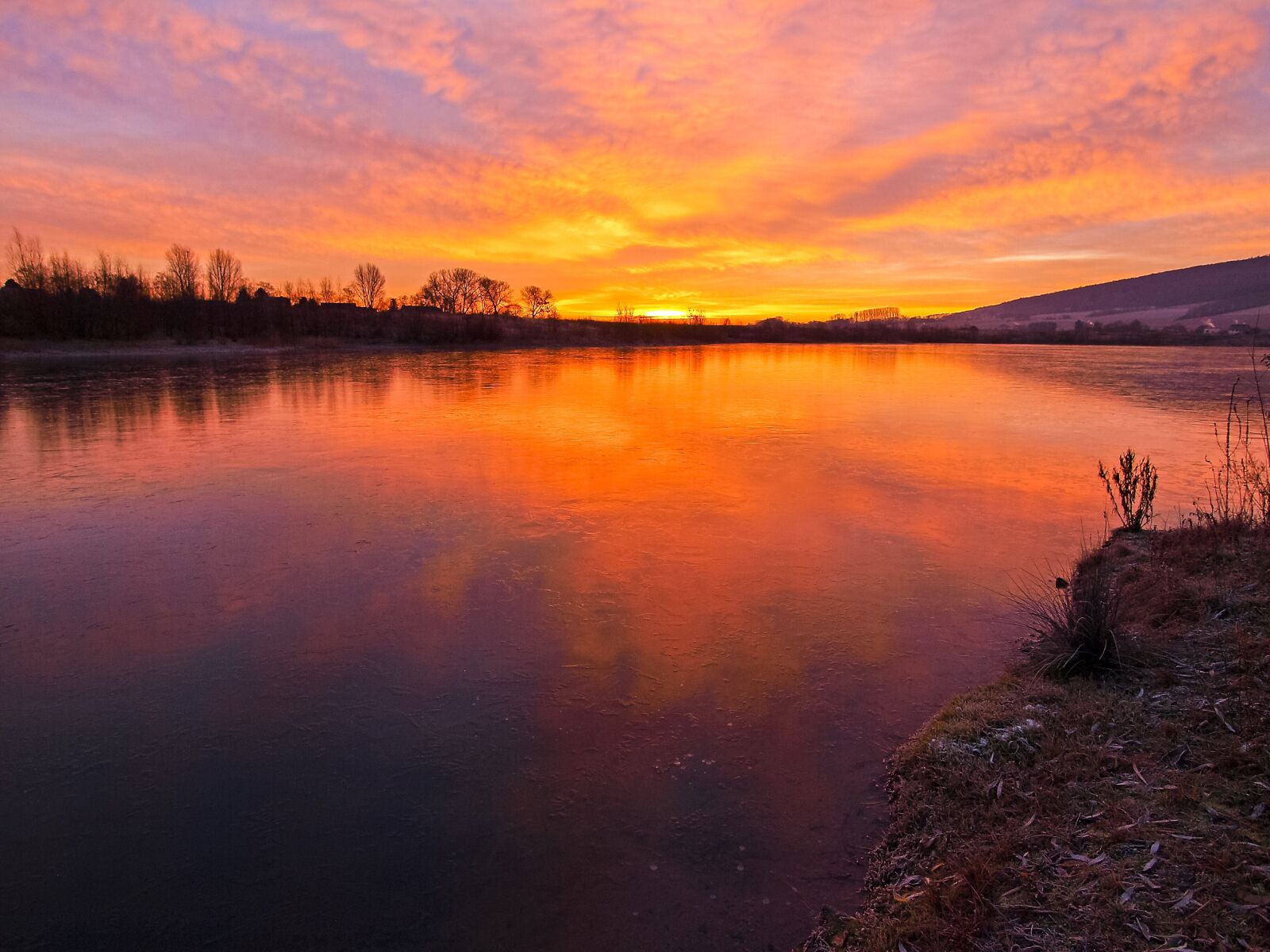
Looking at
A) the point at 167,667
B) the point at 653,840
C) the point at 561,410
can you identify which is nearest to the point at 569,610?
the point at 653,840

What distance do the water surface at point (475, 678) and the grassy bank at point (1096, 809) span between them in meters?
0.35

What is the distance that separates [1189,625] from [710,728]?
3.40 m

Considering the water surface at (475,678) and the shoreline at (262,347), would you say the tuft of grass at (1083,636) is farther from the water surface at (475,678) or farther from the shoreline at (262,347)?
the shoreline at (262,347)

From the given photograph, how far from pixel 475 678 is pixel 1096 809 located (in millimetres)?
3482

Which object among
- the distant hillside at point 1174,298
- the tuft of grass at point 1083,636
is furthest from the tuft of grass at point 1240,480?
the distant hillside at point 1174,298

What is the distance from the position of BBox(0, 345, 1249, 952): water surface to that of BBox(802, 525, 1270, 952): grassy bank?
35cm

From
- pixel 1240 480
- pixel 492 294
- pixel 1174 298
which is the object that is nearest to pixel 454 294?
pixel 492 294

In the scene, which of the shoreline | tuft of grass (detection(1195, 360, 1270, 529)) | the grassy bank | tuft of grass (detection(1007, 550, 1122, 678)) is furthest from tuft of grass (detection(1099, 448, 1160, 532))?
the shoreline

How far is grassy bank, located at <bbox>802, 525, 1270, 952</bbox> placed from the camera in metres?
2.28

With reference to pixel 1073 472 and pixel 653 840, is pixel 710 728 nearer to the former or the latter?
pixel 653 840

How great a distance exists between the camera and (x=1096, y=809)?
2.86 m

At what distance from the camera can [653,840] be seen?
3.19 meters

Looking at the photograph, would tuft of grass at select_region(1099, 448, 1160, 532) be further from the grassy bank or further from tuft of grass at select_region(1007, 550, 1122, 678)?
tuft of grass at select_region(1007, 550, 1122, 678)

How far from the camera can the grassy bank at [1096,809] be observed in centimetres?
228
